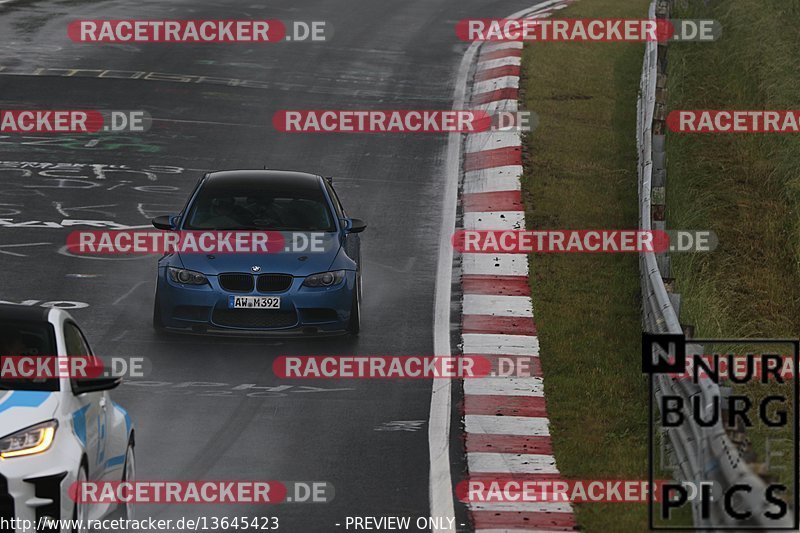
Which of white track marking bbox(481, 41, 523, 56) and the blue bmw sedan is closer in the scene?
the blue bmw sedan

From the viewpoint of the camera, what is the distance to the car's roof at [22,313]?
9.91 m

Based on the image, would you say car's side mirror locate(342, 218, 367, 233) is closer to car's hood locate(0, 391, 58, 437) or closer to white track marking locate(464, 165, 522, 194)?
white track marking locate(464, 165, 522, 194)

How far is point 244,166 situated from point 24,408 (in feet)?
48.6

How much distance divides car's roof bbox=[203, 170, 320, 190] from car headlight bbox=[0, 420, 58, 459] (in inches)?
326

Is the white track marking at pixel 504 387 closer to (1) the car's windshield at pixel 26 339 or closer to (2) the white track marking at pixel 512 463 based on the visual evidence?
(2) the white track marking at pixel 512 463

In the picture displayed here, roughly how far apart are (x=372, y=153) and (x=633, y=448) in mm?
12916

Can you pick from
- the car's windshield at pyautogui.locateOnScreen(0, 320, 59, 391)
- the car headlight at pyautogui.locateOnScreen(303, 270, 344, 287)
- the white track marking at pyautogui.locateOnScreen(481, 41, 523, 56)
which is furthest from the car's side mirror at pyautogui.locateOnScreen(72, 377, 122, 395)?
the white track marking at pyautogui.locateOnScreen(481, 41, 523, 56)

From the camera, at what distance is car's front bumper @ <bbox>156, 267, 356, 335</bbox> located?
15312 mm

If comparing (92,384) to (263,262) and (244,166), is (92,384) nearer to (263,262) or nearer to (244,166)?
(263,262)

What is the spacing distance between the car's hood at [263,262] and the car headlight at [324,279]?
0.16ft

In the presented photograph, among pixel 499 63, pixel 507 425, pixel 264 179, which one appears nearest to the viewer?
pixel 507 425

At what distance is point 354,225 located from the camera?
1633cm

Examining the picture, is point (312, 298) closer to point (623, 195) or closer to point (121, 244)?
point (121, 244)

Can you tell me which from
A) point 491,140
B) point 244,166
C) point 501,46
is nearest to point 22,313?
point 244,166
